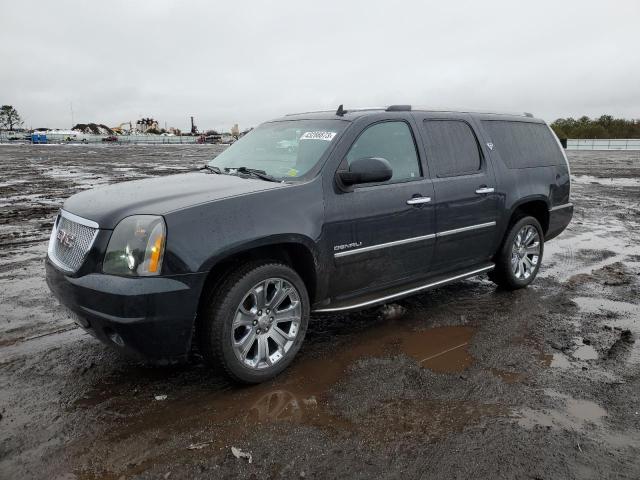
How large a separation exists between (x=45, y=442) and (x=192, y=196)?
5.55ft

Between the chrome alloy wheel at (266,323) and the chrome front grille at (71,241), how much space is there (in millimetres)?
1064

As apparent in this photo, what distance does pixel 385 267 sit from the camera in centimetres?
441

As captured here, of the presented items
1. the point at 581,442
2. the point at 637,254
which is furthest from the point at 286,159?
the point at 637,254

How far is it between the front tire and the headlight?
485 millimetres

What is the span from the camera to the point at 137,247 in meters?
3.25


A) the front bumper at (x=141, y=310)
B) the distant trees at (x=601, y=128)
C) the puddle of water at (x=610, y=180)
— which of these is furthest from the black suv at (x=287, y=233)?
the distant trees at (x=601, y=128)

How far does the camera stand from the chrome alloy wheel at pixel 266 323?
3.60m

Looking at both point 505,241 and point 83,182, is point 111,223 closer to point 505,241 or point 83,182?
point 505,241

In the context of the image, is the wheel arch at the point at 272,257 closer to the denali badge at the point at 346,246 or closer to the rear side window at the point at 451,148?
the denali badge at the point at 346,246

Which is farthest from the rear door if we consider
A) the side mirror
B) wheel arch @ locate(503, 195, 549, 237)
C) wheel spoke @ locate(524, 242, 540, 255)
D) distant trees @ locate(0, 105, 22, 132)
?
distant trees @ locate(0, 105, 22, 132)

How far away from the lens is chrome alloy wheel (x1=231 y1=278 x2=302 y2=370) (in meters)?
3.60

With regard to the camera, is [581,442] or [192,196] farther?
[192,196]

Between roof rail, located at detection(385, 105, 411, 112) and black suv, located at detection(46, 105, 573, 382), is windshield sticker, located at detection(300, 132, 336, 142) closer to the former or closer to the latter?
black suv, located at detection(46, 105, 573, 382)

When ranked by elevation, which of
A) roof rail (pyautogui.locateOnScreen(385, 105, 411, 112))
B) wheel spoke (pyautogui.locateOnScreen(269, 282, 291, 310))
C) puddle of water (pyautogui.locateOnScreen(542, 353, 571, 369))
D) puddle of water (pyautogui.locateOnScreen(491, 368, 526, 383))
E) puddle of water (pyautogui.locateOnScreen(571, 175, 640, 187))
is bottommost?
puddle of water (pyautogui.locateOnScreen(571, 175, 640, 187))
